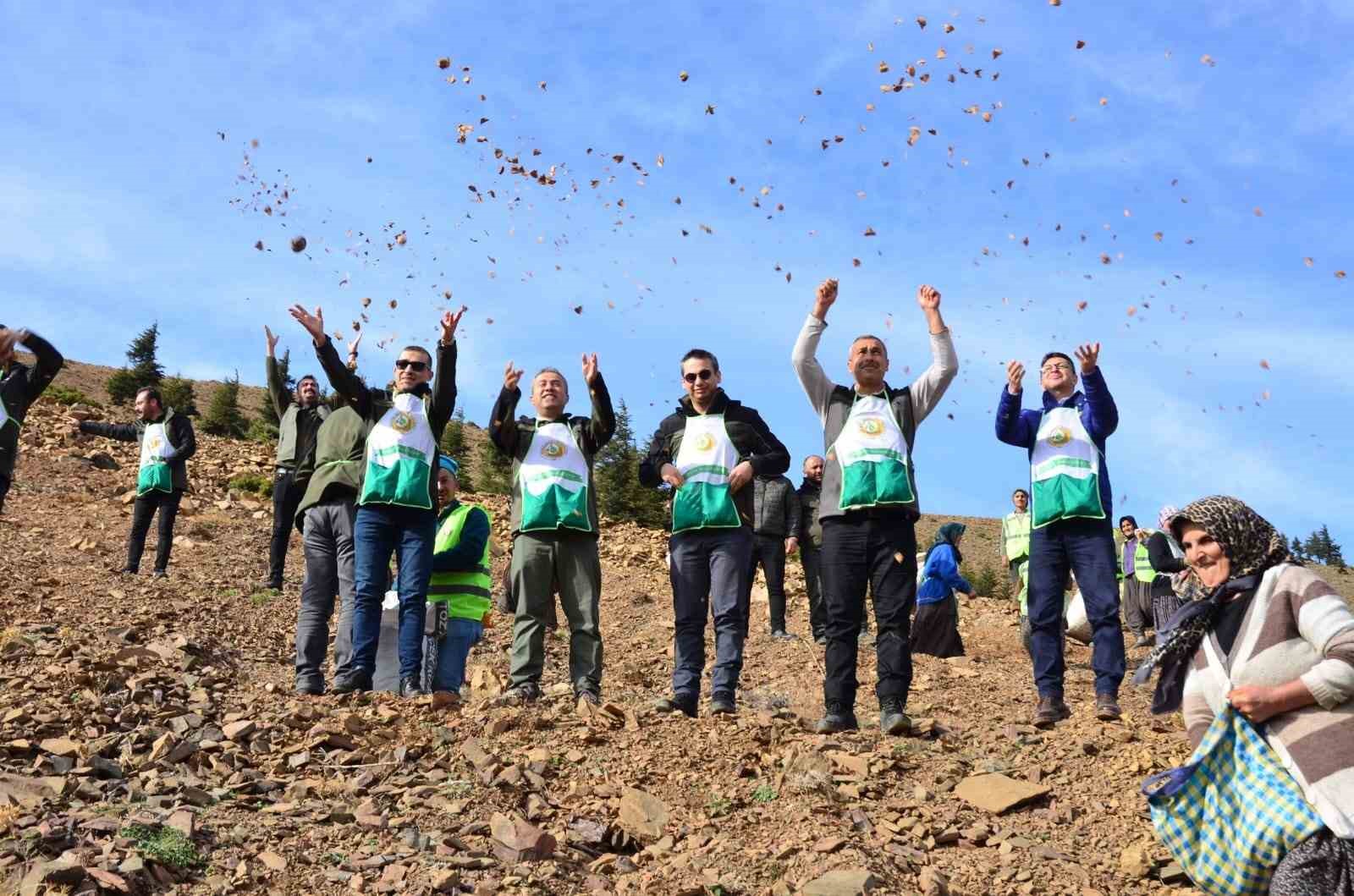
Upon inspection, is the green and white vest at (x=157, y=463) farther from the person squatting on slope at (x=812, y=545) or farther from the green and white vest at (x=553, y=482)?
the green and white vest at (x=553, y=482)

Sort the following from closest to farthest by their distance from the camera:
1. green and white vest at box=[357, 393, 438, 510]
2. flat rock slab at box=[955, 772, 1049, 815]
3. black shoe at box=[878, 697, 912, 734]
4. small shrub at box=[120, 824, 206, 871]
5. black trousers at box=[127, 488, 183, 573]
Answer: small shrub at box=[120, 824, 206, 871] → flat rock slab at box=[955, 772, 1049, 815] → black shoe at box=[878, 697, 912, 734] → green and white vest at box=[357, 393, 438, 510] → black trousers at box=[127, 488, 183, 573]

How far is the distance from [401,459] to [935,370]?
9.96 feet

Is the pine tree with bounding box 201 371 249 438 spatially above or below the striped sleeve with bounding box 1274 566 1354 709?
above

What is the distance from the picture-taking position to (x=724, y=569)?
664 centimetres

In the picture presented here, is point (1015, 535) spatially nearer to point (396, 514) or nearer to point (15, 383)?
point (396, 514)

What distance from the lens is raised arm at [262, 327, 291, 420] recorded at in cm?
881

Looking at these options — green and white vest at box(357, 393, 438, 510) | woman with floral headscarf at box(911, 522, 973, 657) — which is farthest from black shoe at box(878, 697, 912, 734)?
woman with floral headscarf at box(911, 522, 973, 657)

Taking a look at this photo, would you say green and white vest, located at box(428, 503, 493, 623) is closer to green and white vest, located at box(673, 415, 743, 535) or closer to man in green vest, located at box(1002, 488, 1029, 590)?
green and white vest, located at box(673, 415, 743, 535)

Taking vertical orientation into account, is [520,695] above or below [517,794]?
above

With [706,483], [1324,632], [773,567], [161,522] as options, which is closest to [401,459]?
[706,483]

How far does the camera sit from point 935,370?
647 centimetres

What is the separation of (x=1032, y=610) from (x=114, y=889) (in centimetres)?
462

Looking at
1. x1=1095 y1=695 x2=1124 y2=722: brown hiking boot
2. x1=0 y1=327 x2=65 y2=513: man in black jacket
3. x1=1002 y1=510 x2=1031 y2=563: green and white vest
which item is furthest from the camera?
x1=1002 y1=510 x2=1031 y2=563: green and white vest

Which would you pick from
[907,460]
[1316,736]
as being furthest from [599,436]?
[1316,736]
